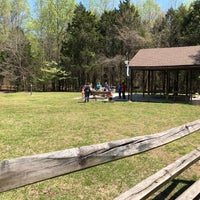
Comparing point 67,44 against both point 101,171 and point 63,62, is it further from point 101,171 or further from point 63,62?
point 101,171

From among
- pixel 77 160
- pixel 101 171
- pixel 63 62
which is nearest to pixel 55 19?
pixel 63 62

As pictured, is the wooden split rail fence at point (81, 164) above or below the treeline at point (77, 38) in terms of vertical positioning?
below

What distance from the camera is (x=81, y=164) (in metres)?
1.97

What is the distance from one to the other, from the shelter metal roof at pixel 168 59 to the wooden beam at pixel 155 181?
579 inches

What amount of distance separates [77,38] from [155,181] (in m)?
31.8

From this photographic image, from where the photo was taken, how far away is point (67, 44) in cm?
3391

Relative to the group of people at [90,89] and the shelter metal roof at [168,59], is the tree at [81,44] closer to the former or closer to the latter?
the group of people at [90,89]

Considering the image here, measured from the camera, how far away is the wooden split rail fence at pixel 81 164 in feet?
5.16

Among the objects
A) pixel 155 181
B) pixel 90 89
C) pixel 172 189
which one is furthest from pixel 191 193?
pixel 90 89

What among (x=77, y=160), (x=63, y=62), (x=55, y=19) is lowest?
(x=77, y=160)

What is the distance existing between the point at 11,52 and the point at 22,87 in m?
5.37

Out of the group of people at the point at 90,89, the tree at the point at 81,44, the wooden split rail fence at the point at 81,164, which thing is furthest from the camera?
the tree at the point at 81,44

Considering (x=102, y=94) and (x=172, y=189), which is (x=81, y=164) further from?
(x=102, y=94)

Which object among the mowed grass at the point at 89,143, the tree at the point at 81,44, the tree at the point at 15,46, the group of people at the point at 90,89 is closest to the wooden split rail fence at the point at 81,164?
the mowed grass at the point at 89,143
